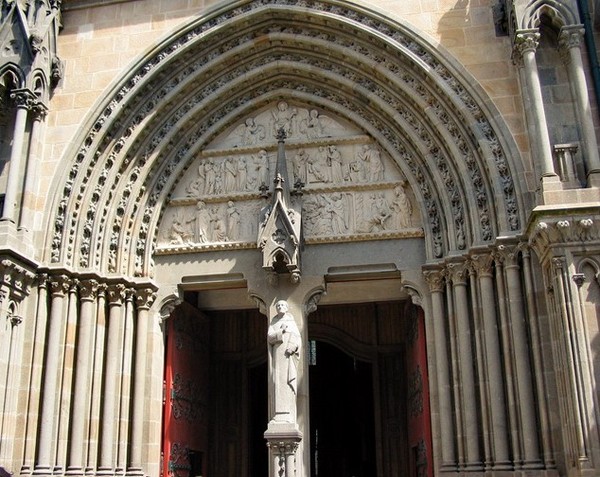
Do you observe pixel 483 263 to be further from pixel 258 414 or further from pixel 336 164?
pixel 258 414

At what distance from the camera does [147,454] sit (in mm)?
11078

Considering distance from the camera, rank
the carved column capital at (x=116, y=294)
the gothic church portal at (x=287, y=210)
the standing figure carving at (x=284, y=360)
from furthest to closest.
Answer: the carved column capital at (x=116, y=294), the standing figure carving at (x=284, y=360), the gothic church portal at (x=287, y=210)

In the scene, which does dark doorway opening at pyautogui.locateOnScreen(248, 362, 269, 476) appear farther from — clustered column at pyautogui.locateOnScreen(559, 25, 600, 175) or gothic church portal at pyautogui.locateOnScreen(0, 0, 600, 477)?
clustered column at pyautogui.locateOnScreen(559, 25, 600, 175)

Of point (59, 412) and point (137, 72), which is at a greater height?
point (137, 72)

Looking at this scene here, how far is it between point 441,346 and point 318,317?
464 cm

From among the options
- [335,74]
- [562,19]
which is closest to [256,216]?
[335,74]

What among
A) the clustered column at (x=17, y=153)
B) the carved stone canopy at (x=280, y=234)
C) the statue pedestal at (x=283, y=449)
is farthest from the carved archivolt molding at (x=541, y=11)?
the clustered column at (x=17, y=153)

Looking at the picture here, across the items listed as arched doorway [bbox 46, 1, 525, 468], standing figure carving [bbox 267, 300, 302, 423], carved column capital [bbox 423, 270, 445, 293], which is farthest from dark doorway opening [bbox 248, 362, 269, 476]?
carved column capital [bbox 423, 270, 445, 293]

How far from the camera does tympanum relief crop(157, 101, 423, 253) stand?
11633 mm

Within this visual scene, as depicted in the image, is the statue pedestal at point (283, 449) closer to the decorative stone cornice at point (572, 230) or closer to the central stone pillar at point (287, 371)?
the central stone pillar at point (287, 371)

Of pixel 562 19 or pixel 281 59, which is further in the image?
pixel 281 59

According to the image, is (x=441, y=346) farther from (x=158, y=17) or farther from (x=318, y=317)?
(x=158, y=17)

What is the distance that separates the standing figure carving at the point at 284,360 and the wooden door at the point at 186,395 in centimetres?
190

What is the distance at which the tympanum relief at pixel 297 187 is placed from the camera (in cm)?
1163
